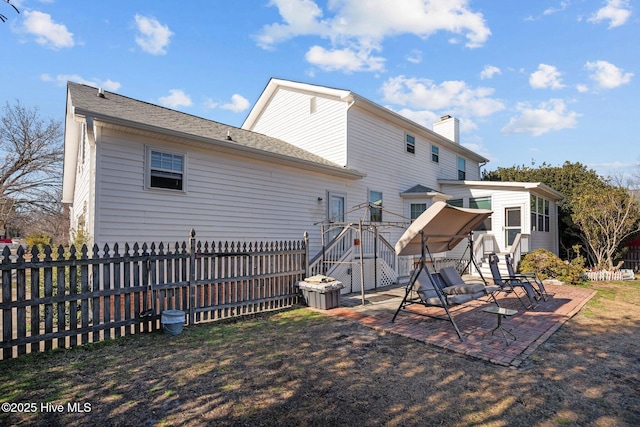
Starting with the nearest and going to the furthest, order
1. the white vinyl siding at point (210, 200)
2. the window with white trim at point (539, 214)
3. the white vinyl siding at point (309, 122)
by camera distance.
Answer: the white vinyl siding at point (210, 200) → the white vinyl siding at point (309, 122) → the window with white trim at point (539, 214)

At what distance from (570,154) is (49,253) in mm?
29118

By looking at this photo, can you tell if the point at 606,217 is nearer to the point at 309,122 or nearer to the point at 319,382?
the point at 309,122

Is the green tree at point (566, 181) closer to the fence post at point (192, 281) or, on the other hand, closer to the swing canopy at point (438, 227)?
the swing canopy at point (438, 227)

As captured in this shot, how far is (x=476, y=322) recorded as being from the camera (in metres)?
6.56

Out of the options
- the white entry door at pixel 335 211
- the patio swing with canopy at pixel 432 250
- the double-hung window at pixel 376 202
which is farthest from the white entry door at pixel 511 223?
the patio swing with canopy at pixel 432 250

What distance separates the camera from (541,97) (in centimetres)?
1538

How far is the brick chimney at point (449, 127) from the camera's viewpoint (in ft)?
65.2

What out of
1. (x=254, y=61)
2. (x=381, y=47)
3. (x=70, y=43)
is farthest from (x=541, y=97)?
(x=70, y=43)

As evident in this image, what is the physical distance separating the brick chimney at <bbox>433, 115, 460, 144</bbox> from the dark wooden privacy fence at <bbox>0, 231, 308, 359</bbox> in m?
15.4

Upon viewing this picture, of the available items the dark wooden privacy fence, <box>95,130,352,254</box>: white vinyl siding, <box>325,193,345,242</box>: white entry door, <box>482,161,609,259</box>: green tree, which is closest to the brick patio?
the dark wooden privacy fence

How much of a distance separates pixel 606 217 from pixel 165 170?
17.4m

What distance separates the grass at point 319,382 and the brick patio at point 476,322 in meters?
0.29

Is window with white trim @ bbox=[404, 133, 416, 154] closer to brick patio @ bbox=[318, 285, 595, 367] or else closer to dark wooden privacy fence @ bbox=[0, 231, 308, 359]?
brick patio @ bbox=[318, 285, 595, 367]

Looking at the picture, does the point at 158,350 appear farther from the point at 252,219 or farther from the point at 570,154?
the point at 570,154
